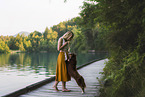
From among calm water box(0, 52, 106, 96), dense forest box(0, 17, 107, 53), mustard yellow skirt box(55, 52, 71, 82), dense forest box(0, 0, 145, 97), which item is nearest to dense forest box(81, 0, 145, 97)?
dense forest box(0, 0, 145, 97)

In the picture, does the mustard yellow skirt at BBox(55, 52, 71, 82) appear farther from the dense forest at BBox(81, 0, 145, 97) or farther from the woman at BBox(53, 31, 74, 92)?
the dense forest at BBox(81, 0, 145, 97)

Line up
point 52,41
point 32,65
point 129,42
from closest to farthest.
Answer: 1. point 129,42
2. point 32,65
3. point 52,41

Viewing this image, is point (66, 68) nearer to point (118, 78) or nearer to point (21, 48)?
point (118, 78)

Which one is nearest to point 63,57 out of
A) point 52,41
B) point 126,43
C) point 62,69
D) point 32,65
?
point 62,69

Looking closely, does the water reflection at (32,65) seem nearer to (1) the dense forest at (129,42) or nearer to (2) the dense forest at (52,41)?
(1) the dense forest at (129,42)

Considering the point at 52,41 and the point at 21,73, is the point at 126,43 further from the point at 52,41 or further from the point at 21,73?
the point at 52,41

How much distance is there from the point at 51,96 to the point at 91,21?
1107cm

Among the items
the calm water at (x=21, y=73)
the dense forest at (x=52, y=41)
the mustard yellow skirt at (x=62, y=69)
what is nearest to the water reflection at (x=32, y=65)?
the calm water at (x=21, y=73)

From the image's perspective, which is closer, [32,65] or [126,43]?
[126,43]

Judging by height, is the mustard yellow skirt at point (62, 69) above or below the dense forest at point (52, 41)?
below

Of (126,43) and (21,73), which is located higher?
(126,43)

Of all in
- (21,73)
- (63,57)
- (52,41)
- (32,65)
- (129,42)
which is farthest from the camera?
(52,41)

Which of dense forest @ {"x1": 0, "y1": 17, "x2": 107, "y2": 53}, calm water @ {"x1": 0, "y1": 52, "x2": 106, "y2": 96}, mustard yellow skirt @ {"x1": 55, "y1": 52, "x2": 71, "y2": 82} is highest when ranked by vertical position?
dense forest @ {"x1": 0, "y1": 17, "x2": 107, "y2": 53}

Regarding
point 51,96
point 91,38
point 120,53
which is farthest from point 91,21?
point 91,38
